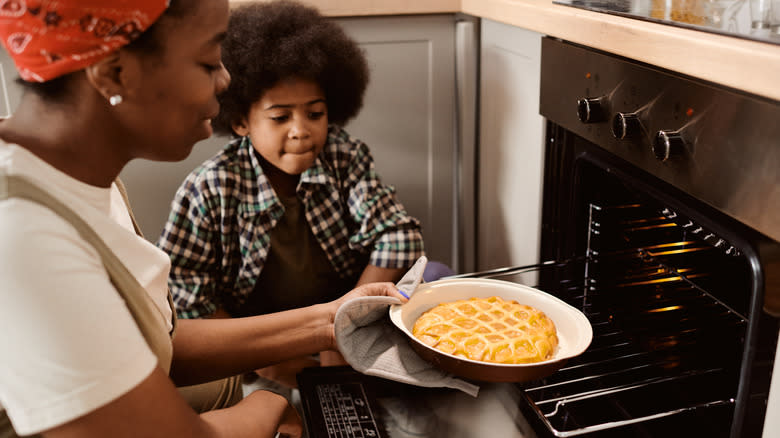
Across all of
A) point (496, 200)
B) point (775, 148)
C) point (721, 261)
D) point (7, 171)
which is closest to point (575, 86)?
point (721, 261)

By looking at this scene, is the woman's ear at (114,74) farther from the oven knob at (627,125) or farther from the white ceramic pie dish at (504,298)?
the oven knob at (627,125)

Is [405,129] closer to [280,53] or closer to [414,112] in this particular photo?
[414,112]

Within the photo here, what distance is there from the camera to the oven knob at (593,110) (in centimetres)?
111

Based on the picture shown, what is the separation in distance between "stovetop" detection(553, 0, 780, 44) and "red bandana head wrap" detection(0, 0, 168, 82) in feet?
2.19

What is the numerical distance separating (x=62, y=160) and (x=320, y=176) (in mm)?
882

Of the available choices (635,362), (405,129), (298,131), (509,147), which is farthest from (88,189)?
(405,129)

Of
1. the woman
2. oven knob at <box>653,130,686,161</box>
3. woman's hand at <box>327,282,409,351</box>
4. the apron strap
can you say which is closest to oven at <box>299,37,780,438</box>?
oven knob at <box>653,130,686,161</box>

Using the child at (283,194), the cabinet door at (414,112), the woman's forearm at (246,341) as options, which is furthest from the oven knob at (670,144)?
the cabinet door at (414,112)

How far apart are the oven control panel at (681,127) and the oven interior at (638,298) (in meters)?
0.05

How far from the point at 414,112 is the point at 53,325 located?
1.36 meters

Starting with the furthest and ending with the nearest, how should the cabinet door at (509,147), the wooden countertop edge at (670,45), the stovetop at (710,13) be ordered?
1. the cabinet door at (509,147)
2. the stovetop at (710,13)
3. the wooden countertop edge at (670,45)

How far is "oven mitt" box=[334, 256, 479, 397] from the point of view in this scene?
1.00 m

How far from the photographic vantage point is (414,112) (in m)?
1.90

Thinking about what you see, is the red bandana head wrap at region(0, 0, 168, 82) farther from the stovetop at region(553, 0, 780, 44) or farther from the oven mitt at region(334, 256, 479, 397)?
the stovetop at region(553, 0, 780, 44)
